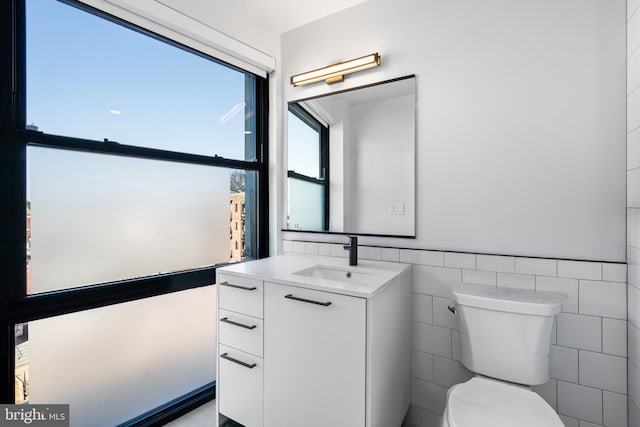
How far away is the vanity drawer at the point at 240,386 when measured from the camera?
1499mm

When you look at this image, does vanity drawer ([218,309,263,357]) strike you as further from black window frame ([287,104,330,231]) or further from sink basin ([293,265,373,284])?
black window frame ([287,104,330,231])

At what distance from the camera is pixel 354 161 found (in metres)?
1.95

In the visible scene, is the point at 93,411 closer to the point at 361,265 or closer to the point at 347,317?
the point at 347,317

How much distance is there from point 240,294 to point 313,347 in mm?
477

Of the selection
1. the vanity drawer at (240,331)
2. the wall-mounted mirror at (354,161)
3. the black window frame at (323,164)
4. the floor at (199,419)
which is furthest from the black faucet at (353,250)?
the floor at (199,419)

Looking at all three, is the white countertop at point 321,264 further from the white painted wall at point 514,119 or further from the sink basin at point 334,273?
the white painted wall at point 514,119

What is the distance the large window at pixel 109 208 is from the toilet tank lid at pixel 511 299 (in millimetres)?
1532

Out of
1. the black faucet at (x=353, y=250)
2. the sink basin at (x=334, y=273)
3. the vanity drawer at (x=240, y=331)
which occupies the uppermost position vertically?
the black faucet at (x=353, y=250)

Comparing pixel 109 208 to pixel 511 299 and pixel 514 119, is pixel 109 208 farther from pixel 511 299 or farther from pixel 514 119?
pixel 514 119

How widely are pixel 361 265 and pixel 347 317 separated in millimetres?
572

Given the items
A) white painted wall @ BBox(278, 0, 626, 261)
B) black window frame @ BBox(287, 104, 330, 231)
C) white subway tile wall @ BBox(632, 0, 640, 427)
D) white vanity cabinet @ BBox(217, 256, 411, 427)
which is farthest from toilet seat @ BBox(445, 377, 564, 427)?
black window frame @ BBox(287, 104, 330, 231)

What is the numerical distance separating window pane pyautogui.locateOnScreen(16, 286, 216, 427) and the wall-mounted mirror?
94cm

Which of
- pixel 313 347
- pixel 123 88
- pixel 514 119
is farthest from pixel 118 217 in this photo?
pixel 514 119

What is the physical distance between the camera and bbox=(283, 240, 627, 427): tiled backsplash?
1.31 metres
